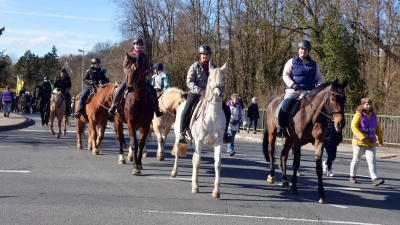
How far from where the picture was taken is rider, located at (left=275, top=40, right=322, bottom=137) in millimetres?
10133

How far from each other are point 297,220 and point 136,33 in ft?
168

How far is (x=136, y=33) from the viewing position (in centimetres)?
5712

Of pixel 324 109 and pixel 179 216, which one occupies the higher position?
pixel 324 109

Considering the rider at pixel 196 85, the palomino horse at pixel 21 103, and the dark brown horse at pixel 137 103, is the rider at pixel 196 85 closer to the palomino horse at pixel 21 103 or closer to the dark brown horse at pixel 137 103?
the dark brown horse at pixel 137 103

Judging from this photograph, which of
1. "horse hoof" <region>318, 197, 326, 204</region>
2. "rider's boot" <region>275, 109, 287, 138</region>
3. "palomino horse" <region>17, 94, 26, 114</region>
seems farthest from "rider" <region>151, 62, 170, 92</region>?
A: "palomino horse" <region>17, 94, 26, 114</region>

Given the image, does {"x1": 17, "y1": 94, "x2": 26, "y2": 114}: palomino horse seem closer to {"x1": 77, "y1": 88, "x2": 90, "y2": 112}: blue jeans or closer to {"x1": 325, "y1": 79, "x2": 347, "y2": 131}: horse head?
{"x1": 77, "y1": 88, "x2": 90, "y2": 112}: blue jeans

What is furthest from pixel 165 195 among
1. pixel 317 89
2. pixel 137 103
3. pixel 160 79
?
pixel 160 79

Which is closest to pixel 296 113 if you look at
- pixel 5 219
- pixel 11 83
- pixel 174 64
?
pixel 5 219

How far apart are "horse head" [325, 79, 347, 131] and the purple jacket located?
2873 mm

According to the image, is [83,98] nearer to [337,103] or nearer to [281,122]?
[281,122]

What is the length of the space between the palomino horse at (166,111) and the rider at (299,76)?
3465 mm

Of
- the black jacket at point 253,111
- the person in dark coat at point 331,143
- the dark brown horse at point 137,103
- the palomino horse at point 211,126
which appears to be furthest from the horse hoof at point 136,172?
the black jacket at point 253,111

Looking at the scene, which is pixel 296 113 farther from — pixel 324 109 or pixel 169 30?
pixel 169 30

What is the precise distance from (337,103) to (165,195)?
361cm
